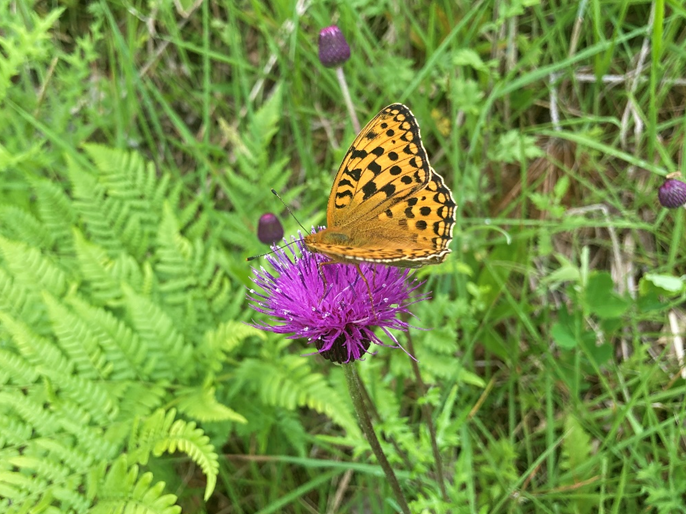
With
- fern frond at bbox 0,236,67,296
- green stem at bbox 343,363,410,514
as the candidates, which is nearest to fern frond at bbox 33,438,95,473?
fern frond at bbox 0,236,67,296

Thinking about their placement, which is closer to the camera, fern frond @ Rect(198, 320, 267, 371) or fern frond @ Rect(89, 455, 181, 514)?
fern frond @ Rect(89, 455, 181, 514)

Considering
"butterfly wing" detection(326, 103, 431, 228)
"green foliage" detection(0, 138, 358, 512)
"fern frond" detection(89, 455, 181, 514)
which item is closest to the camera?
"butterfly wing" detection(326, 103, 431, 228)

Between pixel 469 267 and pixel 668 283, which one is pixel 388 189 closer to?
pixel 469 267

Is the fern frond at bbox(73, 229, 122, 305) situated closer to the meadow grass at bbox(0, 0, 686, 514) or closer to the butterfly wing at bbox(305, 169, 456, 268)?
the meadow grass at bbox(0, 0, 686, 514)

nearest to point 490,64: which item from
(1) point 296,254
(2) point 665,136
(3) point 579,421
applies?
(2) point 665,136

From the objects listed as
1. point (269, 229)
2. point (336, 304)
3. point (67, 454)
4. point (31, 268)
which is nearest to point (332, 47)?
point (269, 229)

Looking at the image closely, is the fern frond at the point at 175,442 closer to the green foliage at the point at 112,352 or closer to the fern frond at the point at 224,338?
the green foliage at the point at 112,352
